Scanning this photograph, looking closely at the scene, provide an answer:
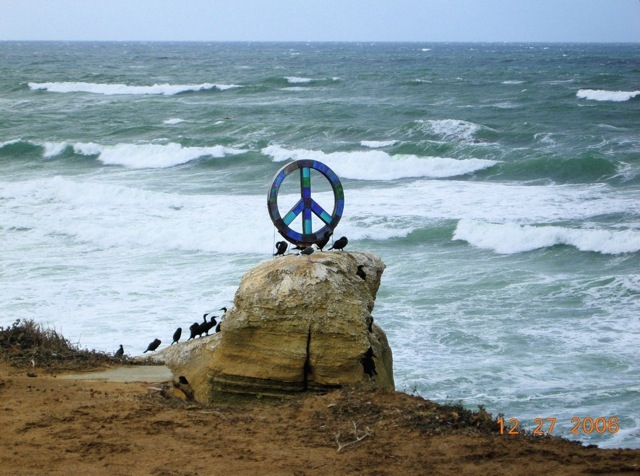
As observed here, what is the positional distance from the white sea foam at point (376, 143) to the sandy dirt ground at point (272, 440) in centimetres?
2587

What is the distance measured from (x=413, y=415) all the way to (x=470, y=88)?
49.2 meters

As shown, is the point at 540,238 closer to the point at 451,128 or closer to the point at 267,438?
the point at 267,438

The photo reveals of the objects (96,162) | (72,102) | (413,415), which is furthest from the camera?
(72,102)

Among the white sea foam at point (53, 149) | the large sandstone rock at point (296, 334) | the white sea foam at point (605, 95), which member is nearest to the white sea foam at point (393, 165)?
the white sea foam at point (53, 149)

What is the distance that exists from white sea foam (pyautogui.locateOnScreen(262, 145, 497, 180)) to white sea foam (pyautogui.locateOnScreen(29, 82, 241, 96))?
29772 mm

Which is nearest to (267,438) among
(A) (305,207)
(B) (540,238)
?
(A) (305,207)

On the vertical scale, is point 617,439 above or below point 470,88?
below

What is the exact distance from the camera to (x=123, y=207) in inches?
857

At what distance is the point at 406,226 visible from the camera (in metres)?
19.6

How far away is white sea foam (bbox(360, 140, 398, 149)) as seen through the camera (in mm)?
32375

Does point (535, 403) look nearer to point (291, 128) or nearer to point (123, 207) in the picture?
point (123, 207)

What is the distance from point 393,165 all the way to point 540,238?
11.0 m

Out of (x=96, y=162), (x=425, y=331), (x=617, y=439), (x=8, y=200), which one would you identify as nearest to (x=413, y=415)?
(x=617, y=439)

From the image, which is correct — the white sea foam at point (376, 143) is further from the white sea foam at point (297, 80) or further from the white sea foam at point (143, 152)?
the white sea foam at point (297, 80)
